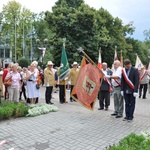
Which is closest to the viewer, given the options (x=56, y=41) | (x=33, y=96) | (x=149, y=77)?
(x=33, y=96)

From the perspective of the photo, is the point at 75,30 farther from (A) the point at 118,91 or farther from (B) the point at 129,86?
(B) the point at 129,86

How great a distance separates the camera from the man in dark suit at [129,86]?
8422 mm

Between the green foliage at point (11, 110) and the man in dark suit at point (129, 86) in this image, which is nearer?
the green foliage at point (11, 110)

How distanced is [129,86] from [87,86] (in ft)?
4.50

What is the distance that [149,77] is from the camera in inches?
627

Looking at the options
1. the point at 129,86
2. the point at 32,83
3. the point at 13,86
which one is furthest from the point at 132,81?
the point at 13,86

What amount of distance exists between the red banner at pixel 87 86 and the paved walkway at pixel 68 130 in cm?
61

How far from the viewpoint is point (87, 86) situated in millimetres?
8805

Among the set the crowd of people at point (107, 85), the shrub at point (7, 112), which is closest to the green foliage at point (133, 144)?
the crowd of people at point (107, 85)

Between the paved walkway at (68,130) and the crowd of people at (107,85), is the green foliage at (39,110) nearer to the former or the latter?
the paved walkway at (68,130)

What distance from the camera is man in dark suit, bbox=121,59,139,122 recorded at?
842cm

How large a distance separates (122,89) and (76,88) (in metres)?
1.50

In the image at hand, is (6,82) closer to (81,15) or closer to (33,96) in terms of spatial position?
(33,96)

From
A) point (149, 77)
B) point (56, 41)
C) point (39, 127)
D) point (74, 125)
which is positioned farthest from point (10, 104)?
point (56, 41)
